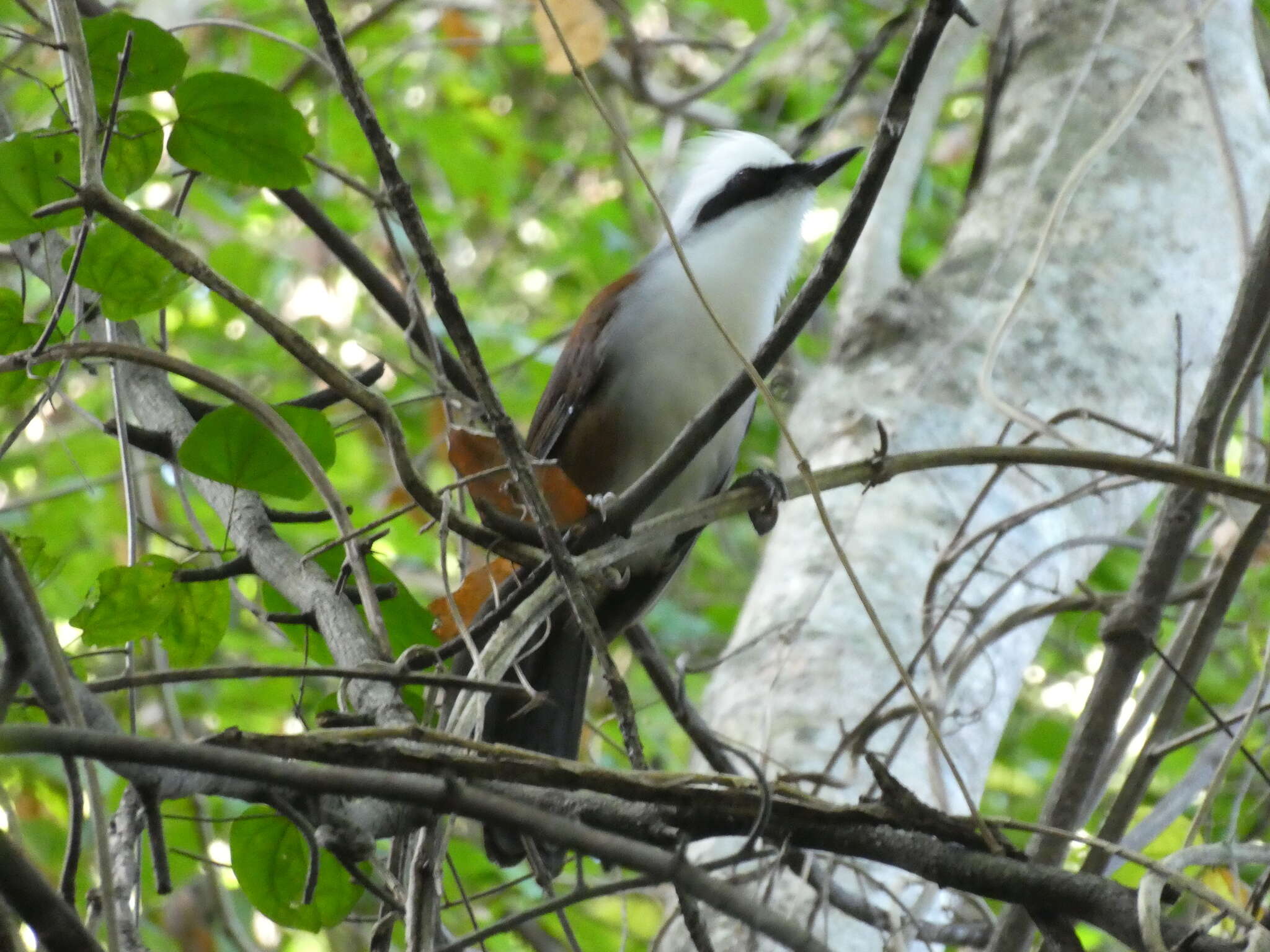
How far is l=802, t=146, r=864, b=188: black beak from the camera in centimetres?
252

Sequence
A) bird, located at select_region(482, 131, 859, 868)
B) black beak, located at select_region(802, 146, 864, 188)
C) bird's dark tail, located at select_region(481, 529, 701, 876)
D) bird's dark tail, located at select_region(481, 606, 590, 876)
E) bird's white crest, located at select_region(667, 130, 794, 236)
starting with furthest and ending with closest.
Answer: bird's white crest, located at select_region(667, 130, 794, 236) → black beak, located at select_region(802, 146, 864, 188) → bird, located at select_region(482, 131, 859, 868) → bird's dark tail, located at select_region(481, 529, 701, 876) → bird's dark tail, located at select_region(481, 606, 590, 876)

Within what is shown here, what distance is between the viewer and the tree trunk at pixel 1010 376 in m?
2.11

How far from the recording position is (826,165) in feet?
8.38

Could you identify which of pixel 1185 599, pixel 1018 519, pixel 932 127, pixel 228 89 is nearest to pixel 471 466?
pixel 228 89

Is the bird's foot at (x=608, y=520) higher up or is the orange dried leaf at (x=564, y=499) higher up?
the orange dried leaf at (x=564, y=499)

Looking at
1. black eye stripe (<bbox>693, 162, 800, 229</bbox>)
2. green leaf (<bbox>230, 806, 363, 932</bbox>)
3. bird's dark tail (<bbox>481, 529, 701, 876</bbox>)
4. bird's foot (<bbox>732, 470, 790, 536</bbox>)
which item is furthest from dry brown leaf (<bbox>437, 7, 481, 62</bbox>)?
green leaf (<bbox>230, 806, 363, 932</bbox>)

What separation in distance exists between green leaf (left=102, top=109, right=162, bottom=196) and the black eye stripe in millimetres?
1408

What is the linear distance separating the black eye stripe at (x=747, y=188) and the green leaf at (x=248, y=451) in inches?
56.4

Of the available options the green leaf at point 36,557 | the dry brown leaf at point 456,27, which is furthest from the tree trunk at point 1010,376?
the dry brown leaf at point 456,27

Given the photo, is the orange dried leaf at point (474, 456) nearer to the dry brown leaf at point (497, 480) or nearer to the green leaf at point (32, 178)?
the dry brown leaf at point (497, 480)

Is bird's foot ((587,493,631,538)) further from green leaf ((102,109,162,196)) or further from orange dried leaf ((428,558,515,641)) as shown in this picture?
Answer: green leaf ((102,109,162,196))

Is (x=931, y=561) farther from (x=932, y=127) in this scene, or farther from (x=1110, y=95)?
(x=932, y=127)

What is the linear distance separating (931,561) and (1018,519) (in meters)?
0.64

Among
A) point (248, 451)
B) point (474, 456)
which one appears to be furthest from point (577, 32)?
point (248, 451)
